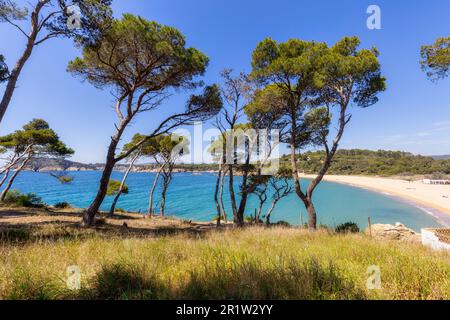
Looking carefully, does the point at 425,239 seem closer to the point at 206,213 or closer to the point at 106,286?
the point at 106,286

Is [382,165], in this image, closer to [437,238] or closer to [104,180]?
[437,238]

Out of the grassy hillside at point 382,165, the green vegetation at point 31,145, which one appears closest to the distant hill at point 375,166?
the grassy hillside at point 382,165

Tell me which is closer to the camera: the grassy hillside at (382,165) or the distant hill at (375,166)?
the distant hill at (375,166)

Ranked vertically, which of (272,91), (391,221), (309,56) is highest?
(309,56)

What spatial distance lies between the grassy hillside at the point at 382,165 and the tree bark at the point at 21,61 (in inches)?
2426

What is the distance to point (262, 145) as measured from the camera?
13.5 metres

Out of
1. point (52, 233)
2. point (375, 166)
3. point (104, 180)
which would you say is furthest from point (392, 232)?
point (375, 166)

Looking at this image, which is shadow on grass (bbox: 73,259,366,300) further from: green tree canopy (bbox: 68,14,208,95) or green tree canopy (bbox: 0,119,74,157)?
green tree canopy (bbox: 0,119,74,157)

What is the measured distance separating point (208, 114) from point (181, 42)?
11.9 ft

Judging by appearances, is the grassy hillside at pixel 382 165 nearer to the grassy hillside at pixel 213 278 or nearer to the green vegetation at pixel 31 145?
the green vegetation at pixel 31 145

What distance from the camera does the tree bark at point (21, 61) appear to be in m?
5.73

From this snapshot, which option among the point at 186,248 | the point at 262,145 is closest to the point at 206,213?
the point at 262,145

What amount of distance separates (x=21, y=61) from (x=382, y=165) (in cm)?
11399

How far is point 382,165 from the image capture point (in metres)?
88.5
